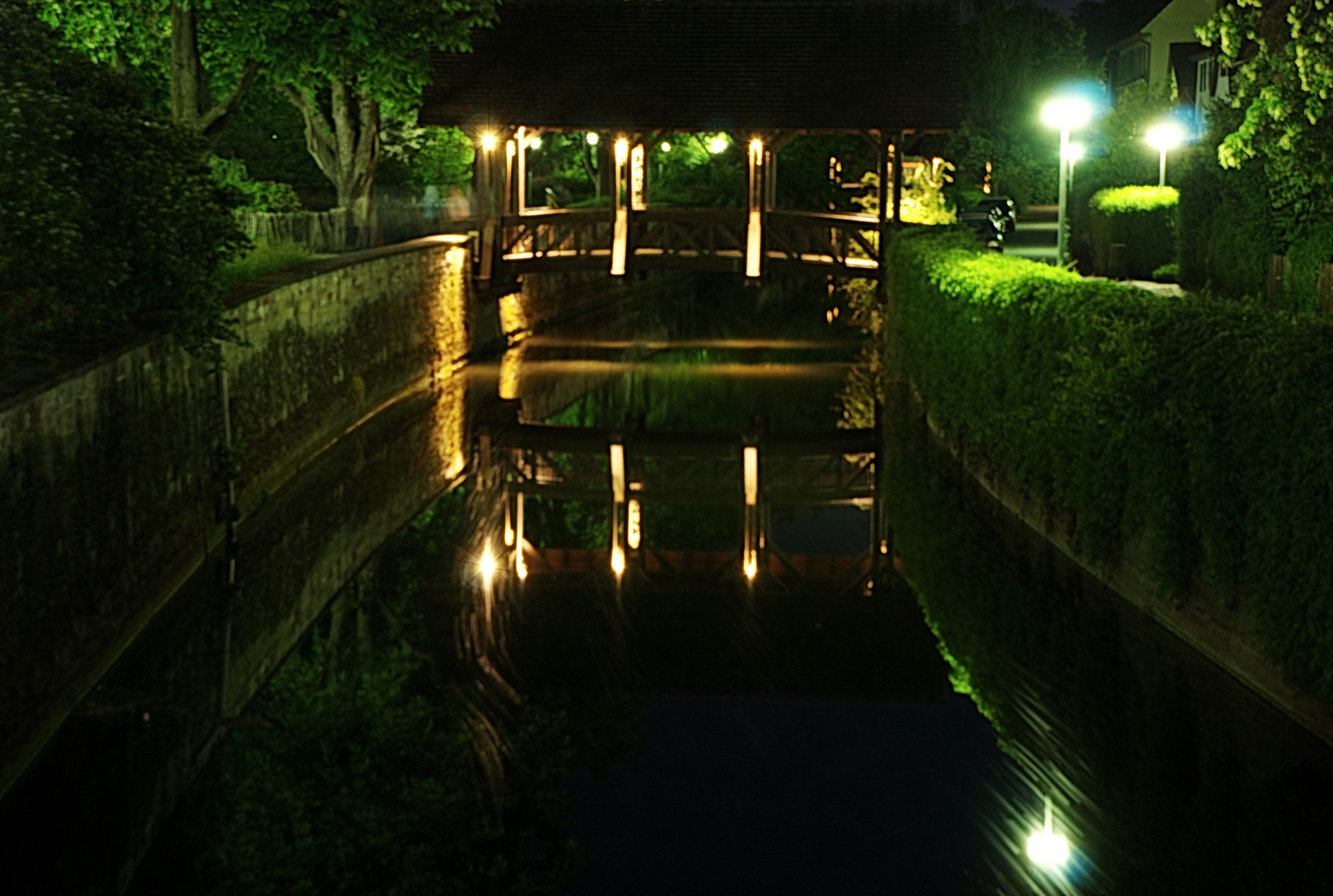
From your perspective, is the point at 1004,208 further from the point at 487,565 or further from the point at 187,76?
the point at 487,565

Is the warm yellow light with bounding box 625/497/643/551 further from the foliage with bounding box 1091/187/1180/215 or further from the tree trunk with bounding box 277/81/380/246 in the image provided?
the foliage with bounding box 1091/187/1180/215

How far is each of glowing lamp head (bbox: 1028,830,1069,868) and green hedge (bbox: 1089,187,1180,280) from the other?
23.4m

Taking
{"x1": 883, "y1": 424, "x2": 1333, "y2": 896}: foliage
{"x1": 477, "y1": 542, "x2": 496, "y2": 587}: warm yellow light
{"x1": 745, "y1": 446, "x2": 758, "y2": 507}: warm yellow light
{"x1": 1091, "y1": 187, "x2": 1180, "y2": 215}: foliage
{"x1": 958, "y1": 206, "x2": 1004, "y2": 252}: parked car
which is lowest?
{"x1": 745, "y1": 446, "x2": 758, "y2": 507}: warm yellow light

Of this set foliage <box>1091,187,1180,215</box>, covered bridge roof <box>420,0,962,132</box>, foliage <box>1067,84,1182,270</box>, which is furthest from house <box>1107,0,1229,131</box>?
covered bridge roof <box>420,0,962,132</box>

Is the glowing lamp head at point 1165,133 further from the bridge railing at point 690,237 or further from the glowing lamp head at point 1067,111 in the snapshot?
the glowing lamp head at point 1067,111

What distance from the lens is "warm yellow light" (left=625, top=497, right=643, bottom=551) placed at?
1633 cm

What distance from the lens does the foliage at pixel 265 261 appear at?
19.9 meters

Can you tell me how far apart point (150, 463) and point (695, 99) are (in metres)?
19.1

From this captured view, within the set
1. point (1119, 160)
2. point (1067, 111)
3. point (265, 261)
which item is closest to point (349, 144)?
point (265, 261)

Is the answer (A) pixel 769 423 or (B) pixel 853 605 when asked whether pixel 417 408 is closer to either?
(A) pixel 769 423

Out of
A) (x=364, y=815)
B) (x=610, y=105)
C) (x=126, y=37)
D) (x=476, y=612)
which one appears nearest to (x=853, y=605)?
(x=476, y=612)

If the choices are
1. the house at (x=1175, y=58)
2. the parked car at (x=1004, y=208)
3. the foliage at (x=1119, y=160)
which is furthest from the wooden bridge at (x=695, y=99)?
the house at (x=1175, y=58)

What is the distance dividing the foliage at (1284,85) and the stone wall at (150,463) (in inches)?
340

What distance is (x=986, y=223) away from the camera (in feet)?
133
